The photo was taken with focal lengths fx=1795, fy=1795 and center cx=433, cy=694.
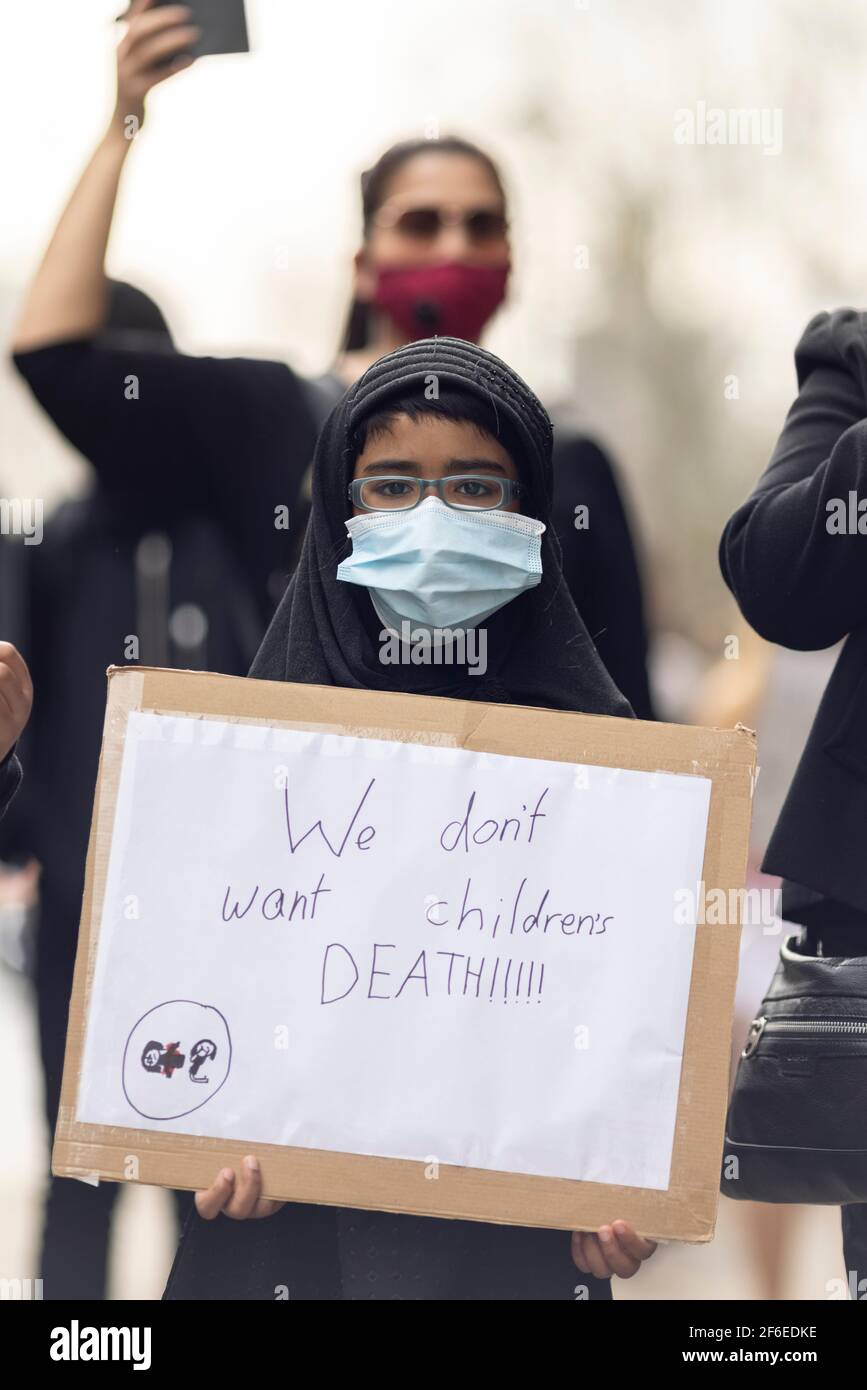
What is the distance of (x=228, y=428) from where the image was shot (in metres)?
3.37

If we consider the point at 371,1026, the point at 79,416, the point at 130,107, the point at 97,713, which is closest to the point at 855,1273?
the point at 371,1026

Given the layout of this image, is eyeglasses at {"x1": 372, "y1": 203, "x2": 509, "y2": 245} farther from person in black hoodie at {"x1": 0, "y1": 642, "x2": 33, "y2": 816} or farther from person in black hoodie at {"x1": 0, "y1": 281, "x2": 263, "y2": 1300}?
person in black hoodie at {"x1": 0, "y1": 642, "x2": 33, "y2": 816}

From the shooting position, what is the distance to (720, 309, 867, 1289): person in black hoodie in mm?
2410

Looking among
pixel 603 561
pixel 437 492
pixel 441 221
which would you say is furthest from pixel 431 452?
pixel 441 221

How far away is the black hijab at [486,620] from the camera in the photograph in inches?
92.8

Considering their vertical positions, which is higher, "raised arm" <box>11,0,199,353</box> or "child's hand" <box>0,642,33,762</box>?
"raised arm" <box>11,0,199,353</box>

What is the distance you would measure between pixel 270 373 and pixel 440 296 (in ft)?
1.14

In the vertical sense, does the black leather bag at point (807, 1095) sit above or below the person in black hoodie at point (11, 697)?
below

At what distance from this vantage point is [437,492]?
238 centimetres

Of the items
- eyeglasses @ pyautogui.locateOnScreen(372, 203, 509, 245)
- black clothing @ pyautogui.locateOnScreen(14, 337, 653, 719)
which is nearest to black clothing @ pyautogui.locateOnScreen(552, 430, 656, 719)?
black clothing @ pyautogui.locateOnScreen(14, 337, 653, 719)

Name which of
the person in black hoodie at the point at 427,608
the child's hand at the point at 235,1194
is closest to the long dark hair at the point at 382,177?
the person in black hoodie at the point at 427,608

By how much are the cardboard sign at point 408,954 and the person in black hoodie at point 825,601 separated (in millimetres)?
357

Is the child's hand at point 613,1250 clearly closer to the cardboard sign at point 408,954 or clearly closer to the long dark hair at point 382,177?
the cardboard sign at point 408,954

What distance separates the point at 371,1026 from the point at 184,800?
0.36 meters
